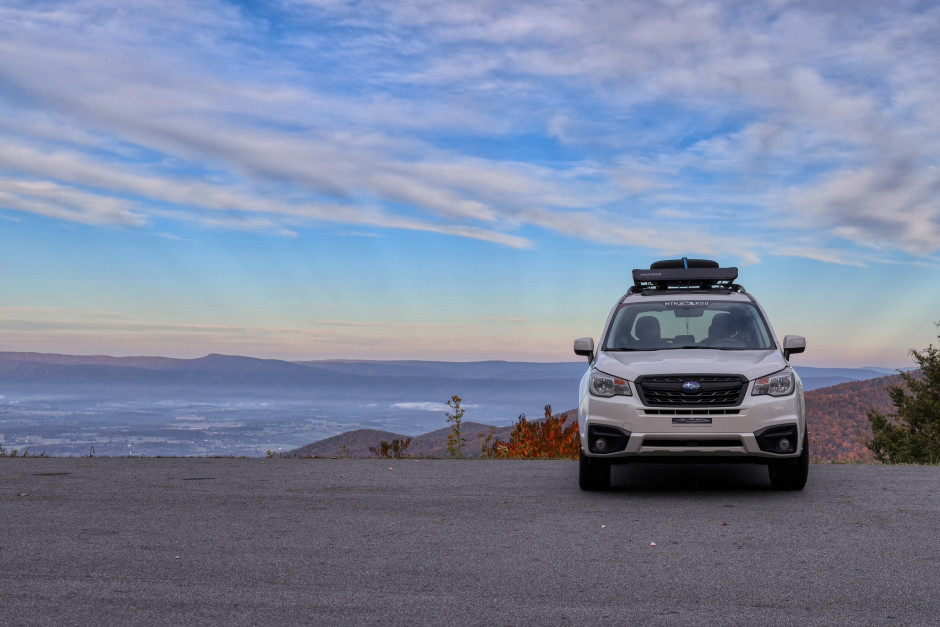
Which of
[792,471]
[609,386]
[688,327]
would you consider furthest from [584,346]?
[792,471]

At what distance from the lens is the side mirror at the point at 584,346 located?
31.7ft

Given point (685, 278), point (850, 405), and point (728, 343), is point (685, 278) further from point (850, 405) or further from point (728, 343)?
point (850, 405)

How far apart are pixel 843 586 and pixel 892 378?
53004 millimetres

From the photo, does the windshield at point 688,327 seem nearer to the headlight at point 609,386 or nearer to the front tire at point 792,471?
the headlight at point 609,386

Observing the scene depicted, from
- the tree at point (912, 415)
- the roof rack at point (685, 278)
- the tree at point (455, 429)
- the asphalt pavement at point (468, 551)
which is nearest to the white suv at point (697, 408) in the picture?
the asphalt pavement at point (468, 551)

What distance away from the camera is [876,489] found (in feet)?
30.4

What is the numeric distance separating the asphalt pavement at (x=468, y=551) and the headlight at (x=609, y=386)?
3.47 ft

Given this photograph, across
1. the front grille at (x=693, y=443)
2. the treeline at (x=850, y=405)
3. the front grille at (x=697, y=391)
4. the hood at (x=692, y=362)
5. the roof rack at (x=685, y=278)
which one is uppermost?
the roof rack at (x=685, y=278)

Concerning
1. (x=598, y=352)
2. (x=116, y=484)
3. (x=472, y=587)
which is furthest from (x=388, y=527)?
(x=116, y=484)

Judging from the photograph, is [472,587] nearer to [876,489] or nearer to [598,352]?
[598,352]

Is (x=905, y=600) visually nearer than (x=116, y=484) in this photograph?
Yes

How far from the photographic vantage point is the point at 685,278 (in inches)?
424

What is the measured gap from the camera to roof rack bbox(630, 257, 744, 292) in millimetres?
10789

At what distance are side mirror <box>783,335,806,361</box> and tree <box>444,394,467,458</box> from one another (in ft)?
18.3
